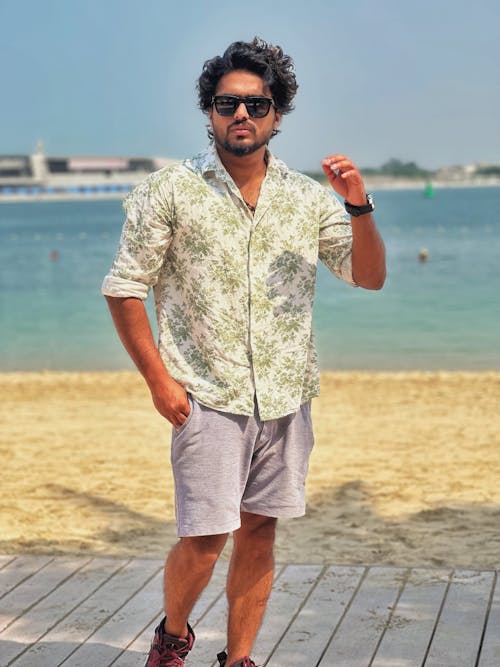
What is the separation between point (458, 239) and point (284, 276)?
50.8m

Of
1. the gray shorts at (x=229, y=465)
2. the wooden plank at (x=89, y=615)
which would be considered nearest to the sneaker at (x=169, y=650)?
the gray shorts at (x=229, y=465)

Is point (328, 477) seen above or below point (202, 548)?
below

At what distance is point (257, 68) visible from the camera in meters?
3.12

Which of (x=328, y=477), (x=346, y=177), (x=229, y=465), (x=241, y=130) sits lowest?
(x=328, y=477)

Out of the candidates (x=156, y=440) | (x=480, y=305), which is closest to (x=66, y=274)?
(x=480, y=305)

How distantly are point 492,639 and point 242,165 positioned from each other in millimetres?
1881

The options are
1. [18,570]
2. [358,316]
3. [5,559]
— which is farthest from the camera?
[358,316]

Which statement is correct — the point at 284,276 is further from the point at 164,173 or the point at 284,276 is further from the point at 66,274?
the point at 66,274

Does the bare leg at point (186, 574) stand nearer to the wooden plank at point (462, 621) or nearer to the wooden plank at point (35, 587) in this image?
the wooden plank at point (462, 621)

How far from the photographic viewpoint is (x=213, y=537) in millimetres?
3221

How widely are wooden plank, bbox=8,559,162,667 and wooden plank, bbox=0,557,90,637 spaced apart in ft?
0.66

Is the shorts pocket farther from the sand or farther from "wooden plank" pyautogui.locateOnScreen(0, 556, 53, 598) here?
the sand

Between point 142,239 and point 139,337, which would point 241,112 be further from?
point 139,337

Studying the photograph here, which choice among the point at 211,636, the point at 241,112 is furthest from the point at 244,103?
the point at 211,636
